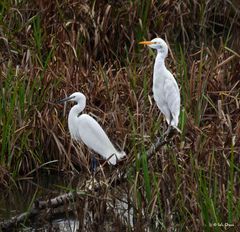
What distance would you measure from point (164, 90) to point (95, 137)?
64 centimetres

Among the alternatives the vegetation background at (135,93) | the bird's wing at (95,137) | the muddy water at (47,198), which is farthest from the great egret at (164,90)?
the muddy water at (47,198)

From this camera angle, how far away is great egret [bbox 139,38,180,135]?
22.0ft

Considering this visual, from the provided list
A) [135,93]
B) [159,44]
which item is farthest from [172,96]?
[135,93]

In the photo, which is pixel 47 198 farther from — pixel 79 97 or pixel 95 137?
Result: pixel 79 97

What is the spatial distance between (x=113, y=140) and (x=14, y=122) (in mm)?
710

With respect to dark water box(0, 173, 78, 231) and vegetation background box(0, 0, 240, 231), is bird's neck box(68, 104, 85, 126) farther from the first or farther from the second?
dark water box(0, 173, 78, 231)

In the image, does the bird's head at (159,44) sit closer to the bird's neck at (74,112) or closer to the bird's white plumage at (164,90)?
the bird's white plumage at (164,90)

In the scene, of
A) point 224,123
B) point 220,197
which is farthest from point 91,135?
point 220,197

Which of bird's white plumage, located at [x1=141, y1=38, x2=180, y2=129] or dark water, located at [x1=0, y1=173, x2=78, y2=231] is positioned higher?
bird's white plumage, located at [x1=141, y1=38, x2=180, y2=129]

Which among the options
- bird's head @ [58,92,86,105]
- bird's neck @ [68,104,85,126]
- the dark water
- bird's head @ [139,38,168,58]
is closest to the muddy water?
the dark water

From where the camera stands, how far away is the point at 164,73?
697cm

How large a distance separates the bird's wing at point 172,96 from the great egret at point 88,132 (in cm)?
47

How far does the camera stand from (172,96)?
6789mm

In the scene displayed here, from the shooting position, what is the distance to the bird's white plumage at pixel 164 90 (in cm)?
671
